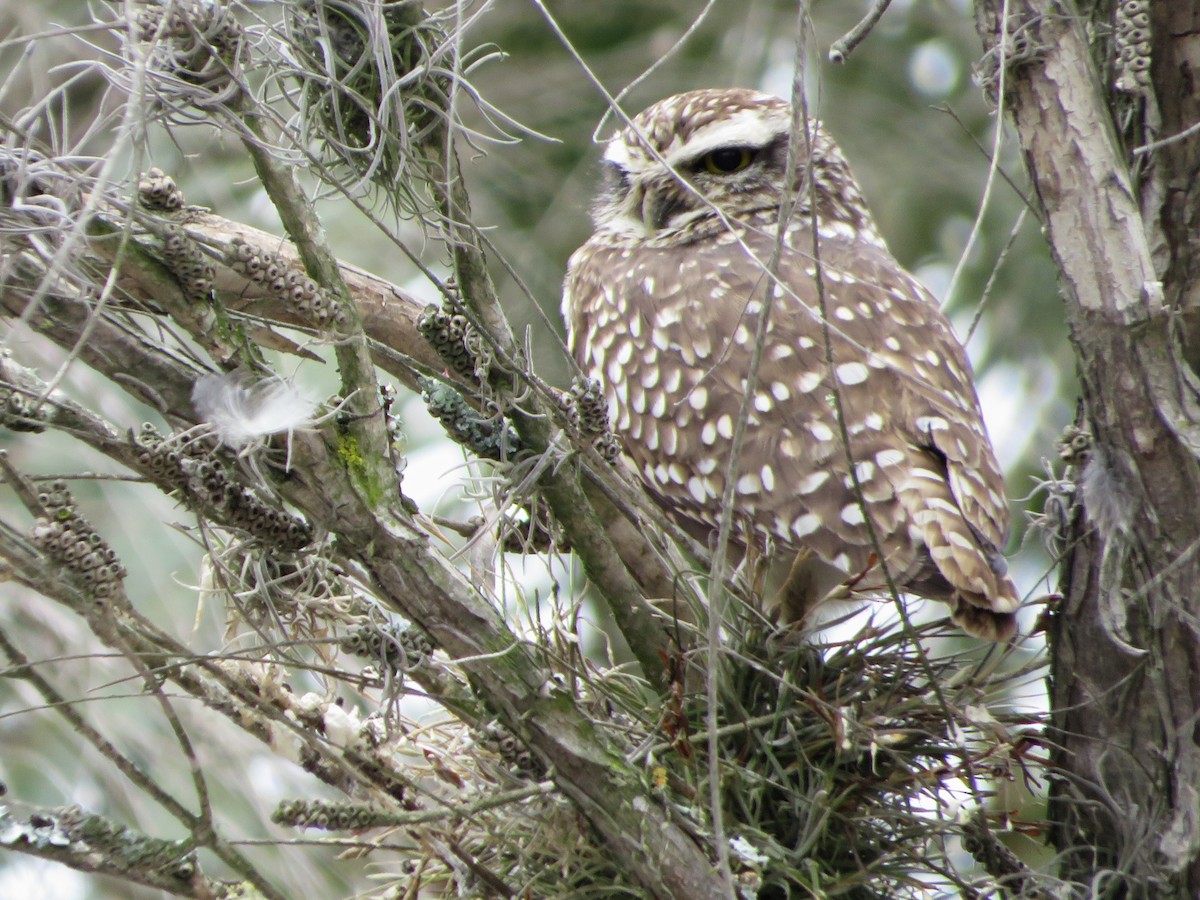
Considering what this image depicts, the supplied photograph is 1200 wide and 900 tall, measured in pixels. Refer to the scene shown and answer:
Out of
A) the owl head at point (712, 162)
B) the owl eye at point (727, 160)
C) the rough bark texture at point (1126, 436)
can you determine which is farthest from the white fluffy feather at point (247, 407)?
the owl eye at point (727, 160)

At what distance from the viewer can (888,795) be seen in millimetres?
1769

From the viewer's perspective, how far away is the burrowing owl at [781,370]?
6.14 ft

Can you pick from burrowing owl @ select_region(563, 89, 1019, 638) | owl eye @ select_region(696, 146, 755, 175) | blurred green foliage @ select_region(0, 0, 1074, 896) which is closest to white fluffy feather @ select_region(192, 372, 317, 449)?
burrowing owl @ select_region(563, 89, 1019, 638)

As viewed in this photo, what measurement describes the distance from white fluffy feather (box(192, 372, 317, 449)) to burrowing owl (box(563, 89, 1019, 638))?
1.81ft

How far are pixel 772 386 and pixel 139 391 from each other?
1038mm

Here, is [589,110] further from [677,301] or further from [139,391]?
[139,391]

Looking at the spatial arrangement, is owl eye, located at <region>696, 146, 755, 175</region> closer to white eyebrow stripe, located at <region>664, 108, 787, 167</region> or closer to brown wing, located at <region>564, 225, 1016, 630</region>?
white eyebrow stripe, located at <region>664, 108, 787, 167</region>

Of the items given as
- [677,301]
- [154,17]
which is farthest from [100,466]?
[154,17]

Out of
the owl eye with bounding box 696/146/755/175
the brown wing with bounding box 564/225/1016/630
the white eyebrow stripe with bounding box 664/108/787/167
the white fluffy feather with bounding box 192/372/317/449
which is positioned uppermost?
the white eyebrow stripe with bounding box 664/108/787/167

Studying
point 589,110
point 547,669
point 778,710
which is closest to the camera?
point 547,669

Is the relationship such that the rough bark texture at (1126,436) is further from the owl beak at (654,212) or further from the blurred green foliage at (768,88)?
the blurred green foliage at (768,88)

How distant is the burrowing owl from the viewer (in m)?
1.87

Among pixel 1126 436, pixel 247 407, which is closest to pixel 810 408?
pixel 1126 436

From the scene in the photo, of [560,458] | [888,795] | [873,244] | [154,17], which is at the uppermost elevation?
[873,244]
